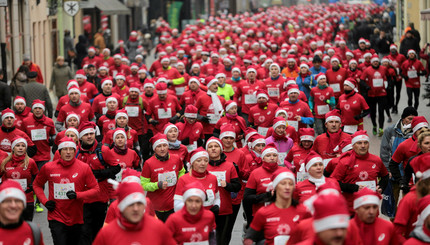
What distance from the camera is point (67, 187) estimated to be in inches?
397

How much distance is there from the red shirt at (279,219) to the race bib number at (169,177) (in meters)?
2.73

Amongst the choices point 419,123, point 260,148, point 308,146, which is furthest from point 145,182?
point 419,123

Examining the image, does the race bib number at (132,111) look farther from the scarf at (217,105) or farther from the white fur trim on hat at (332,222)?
the white fur trim on hat at (332,222)

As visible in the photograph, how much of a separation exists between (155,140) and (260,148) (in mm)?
1262

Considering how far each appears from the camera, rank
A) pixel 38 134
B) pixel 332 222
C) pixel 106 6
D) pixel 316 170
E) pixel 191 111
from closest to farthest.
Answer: pixel 332 222, pixel 316 170, pixel 38 134, pixel 191 111, pixel 106 6

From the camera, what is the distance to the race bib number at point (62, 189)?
10078 mm

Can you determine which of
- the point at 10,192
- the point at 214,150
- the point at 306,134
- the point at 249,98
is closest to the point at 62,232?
the point at 214,150

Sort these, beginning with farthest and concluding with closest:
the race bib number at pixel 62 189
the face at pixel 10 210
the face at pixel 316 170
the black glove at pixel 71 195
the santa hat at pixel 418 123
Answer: the santa hat at pixel 418 123 → the race bib number at pixel 62 189 → the black glove at pixel 71 195 → the face at pixel 316 170 → the face at pixel 10 210

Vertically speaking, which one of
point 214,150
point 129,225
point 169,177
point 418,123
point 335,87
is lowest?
point 335,87

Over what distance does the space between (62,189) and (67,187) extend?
0.19 feet

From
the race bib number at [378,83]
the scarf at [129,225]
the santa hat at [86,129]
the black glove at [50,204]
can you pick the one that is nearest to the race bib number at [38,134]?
the santa hat at [86,129]

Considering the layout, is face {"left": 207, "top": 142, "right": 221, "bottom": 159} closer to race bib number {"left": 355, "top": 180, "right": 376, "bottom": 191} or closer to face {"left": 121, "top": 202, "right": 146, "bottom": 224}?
race bib number {"left": 355, "top": 180, "right": 376, "bottom": 191}

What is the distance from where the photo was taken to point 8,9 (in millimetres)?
28797

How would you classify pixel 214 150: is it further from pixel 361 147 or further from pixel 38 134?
pixel 38 134
